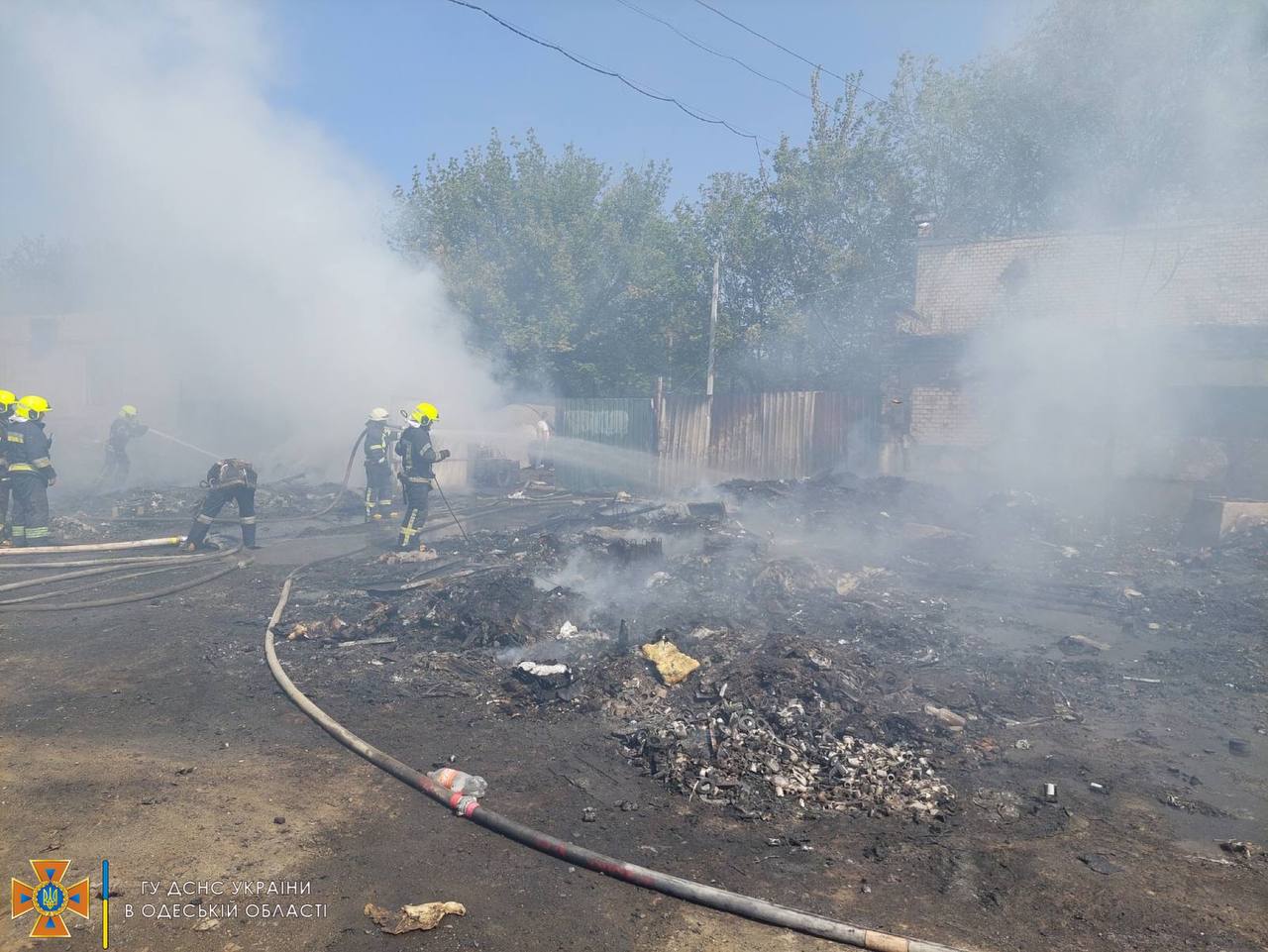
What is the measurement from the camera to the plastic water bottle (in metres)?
4.06

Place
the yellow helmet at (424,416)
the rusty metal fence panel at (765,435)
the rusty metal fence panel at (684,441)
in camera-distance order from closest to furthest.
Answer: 1. the yellow helmet at (424,416)
2. the rusty metal fence panel at (765,435)
3. the rusty metal fence panel at (684,441)

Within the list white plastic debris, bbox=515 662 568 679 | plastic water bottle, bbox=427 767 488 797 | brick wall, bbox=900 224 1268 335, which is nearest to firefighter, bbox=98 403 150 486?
white plastic debris, bbox=515 662 568 679

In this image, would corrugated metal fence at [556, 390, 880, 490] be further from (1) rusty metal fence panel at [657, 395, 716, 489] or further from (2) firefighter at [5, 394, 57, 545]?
(2) firefighter at [5, 394, 57, 545]

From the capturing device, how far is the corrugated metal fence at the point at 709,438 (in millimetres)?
14477

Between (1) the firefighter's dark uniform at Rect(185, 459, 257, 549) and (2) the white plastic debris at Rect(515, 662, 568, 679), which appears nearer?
(2) the white plastic debris at Rect(515, 662, 568, 679)

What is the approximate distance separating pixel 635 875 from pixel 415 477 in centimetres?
751

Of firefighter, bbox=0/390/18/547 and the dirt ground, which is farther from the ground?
firefighter, bbox=0/390/18/547

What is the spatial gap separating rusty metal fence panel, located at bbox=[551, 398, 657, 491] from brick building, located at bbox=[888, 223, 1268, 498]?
5.09 m

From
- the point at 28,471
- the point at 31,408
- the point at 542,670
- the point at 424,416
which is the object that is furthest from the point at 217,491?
the point at 542,670

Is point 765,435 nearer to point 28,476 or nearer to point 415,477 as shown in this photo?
point 415,477

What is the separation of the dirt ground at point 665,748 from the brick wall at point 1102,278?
19.6 ft

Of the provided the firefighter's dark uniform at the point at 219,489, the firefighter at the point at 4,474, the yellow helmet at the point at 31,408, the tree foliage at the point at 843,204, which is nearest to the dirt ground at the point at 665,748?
the firefighter's dark uniform at the point at 219,489

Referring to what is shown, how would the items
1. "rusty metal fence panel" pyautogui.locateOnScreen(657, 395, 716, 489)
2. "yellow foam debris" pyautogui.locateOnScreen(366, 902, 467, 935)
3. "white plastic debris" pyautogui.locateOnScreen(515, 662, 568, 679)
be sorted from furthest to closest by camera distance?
"rusty metal fence panel" pyautogui.locateOnScreen(657, 395, 716, 489), "white plastic debris" pyautogui.locateOnScreen(515, 662, 568, 679), "yellow foam debris" pyautogui.locateOnScreen(366, 902, 467, 935)

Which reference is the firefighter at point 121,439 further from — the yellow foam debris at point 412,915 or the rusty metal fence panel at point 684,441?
the yellow foam debris at point 412,915
